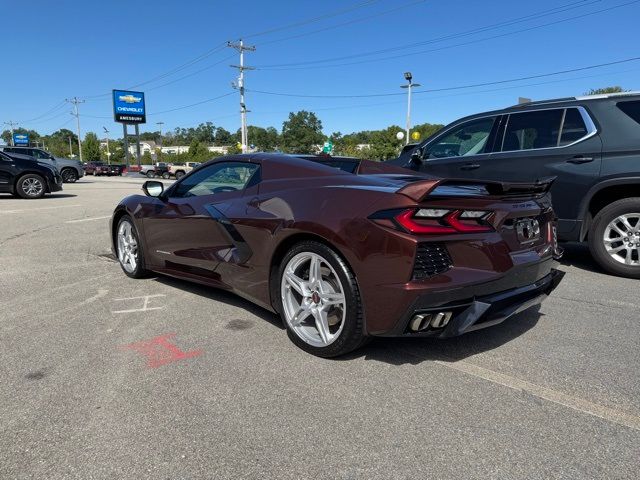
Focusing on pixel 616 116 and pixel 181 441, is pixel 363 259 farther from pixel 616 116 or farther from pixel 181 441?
pixel 616 116

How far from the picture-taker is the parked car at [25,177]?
44.9 ft

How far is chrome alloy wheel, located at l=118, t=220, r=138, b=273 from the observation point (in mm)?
5191

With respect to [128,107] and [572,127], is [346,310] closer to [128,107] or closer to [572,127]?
[572,127]

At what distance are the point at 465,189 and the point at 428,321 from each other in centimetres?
84

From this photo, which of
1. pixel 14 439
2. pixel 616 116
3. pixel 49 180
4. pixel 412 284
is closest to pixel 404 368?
pixel 412 284

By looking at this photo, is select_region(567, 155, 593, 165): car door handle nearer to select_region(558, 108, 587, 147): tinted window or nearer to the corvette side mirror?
select_region(558, 108, 587, 147): tinted window

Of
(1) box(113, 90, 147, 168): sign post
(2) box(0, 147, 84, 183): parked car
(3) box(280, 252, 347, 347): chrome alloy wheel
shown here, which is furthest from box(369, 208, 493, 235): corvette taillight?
(1) box(113, 90, 147, 168): sign post

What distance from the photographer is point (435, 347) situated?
3.30 metres

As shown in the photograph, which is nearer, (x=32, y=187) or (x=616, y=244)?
(x=616, y=244)

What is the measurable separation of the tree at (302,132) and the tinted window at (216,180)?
12920 cm

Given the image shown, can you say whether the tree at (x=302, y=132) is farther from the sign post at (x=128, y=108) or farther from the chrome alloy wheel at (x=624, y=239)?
the chrome alloy wheel at (x=624, y=239)

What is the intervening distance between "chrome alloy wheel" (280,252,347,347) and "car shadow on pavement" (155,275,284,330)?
1.51 ft

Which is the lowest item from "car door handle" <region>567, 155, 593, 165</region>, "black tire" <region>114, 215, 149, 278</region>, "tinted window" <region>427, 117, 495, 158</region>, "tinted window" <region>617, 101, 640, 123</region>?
"black tire" <region>114, 215, 149, 278</region>

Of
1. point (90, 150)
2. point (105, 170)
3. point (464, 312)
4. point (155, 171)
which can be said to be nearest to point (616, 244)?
point (464, 312)
